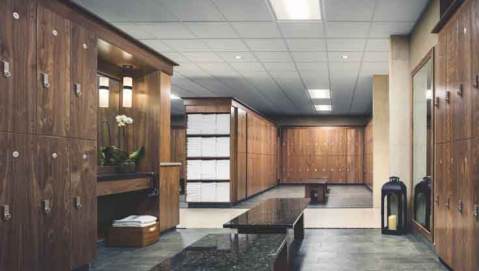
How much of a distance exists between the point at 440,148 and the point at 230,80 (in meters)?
7.62

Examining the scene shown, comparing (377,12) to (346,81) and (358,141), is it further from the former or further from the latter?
(358,141)

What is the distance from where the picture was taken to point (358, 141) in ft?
73.7

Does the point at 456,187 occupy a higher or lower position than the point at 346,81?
lower

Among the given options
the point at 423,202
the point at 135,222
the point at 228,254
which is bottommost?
the point at 135,222

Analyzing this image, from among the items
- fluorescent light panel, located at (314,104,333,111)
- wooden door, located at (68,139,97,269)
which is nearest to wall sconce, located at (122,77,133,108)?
wooden door, located at (68,139,97,269)

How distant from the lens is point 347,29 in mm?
7492

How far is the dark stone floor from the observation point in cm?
524

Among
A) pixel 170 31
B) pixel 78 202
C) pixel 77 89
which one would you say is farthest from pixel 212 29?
pixel 78 202

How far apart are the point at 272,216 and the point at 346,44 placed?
4.17 m

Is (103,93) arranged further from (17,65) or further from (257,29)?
(17,65)

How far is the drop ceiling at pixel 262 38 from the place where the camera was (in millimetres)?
6527

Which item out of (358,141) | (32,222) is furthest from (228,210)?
(358,141)

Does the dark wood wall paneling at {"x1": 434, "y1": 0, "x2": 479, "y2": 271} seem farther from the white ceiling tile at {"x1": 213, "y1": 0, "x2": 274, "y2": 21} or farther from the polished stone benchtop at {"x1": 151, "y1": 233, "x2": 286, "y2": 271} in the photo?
the white ceiling tile at {"x1": 213, "y1": 0, "x2": 274, "y2": 21}

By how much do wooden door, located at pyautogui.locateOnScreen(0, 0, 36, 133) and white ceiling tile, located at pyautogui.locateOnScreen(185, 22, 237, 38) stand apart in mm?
3415
